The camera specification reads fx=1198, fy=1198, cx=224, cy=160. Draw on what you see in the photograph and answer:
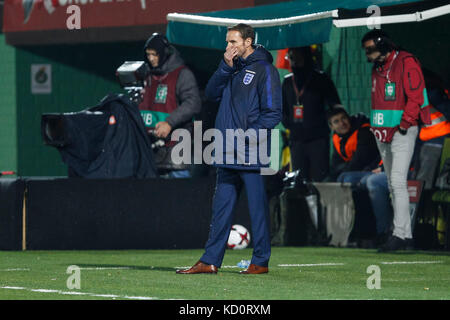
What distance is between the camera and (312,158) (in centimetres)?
1519

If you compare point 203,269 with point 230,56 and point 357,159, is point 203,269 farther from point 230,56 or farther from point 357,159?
point 357,159

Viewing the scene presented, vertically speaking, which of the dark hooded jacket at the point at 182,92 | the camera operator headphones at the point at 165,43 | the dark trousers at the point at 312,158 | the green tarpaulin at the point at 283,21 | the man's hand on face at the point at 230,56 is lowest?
the dark trousers at the point at 312,158

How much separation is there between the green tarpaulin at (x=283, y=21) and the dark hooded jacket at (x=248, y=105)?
10.2 ft

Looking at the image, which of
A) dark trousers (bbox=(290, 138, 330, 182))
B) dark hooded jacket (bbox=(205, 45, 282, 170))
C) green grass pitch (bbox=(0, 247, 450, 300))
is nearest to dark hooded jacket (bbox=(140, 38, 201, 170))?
green grass pitch (bbox=(0, 247, 450, 300))

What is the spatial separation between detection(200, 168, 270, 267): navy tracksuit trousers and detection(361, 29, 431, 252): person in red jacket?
131 inches

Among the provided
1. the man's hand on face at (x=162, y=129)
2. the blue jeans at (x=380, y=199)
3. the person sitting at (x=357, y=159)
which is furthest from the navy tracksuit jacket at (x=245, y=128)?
the person sitting at (x=357, y=159)

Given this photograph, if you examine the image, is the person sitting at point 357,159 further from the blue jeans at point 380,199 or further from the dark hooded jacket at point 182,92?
the dark hooded jacket at point 182,92

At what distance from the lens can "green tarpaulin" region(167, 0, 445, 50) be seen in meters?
12.8

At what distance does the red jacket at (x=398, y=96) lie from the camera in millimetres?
12547

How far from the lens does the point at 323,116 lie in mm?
15211

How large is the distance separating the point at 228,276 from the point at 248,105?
1.38 m

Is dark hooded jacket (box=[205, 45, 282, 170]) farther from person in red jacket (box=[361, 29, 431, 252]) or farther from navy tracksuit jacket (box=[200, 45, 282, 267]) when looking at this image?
person in red jacket (box=[361, 29, 431, 252])
